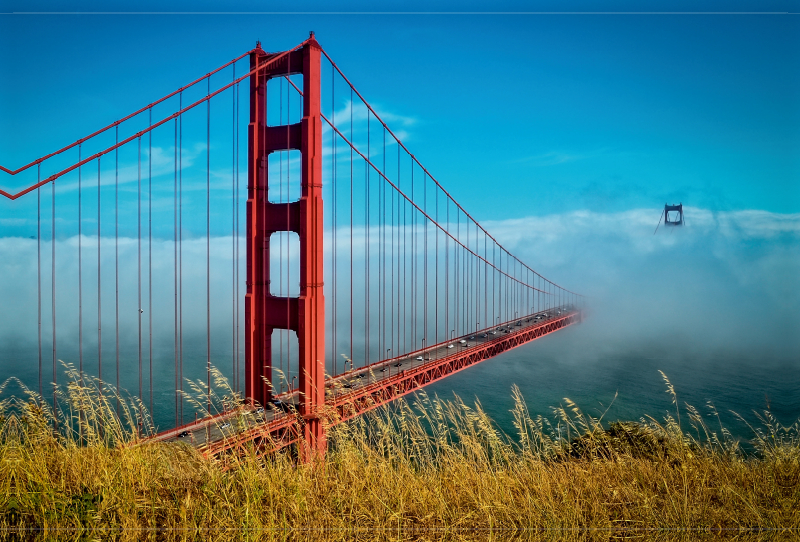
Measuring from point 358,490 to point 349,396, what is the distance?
8.79m

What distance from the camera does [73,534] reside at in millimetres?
2322

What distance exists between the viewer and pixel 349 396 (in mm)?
11328

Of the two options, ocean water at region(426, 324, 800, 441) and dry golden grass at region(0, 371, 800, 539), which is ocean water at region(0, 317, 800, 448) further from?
dry golden grass at region(0, 371, 800, 539)

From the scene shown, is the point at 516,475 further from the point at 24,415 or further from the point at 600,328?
the point at 600,328

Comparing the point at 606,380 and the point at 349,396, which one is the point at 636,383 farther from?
the point at 349,396

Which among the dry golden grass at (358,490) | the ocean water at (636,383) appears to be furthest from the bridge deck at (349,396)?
the ocean water at (636,383)

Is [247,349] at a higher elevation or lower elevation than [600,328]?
higher

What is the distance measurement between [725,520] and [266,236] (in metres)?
12.2

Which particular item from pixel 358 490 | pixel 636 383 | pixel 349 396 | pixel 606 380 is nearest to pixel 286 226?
pixel 349 396

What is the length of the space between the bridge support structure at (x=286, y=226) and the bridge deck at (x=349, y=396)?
1.24m

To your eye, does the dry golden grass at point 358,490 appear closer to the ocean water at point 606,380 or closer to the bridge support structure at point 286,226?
the bridge support structure at point 286,226

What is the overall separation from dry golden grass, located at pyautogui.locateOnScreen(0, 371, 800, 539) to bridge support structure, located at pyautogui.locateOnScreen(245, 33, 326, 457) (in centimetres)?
863

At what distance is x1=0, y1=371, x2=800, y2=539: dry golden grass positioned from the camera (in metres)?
2.49

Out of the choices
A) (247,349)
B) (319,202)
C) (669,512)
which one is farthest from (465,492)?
(247,349)
